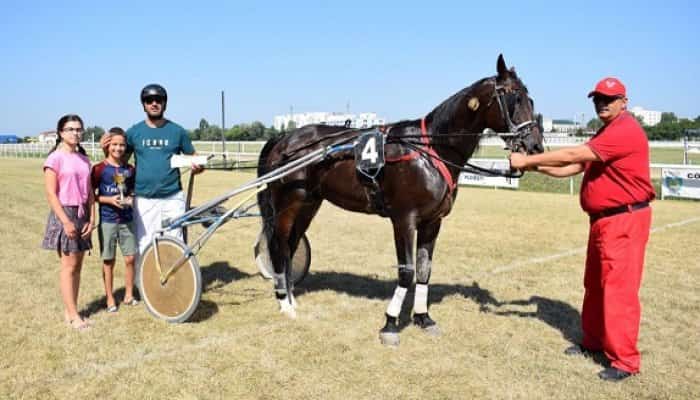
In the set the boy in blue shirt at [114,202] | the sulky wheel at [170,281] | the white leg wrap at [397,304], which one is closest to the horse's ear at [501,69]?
the white leg wrap at [397,304]

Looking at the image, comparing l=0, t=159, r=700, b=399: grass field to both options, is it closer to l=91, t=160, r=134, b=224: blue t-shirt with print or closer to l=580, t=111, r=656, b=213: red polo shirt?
l=91, t=160, r=134, b=224: blue t-shirt with print

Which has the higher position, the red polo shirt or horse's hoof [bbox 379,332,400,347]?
the red polo shirt

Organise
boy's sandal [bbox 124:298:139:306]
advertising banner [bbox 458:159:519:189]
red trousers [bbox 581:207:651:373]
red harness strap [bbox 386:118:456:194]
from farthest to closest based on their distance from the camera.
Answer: advertising banner [bbox 458:159:519:189] < boy's sandal [bbox 124:298:139:306] < red harness strap [bbox 386:118:456:194] < red trousers [bbox 581:207:651:373]

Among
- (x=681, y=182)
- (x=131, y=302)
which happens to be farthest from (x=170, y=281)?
(x=681, y=182)

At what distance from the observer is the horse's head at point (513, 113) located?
4371 mm

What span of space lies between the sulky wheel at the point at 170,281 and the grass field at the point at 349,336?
170mm

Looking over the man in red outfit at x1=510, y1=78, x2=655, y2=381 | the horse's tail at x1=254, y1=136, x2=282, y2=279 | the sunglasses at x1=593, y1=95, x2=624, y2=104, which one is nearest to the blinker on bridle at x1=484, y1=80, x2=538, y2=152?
the man in red outfit at x1=510, y1=78, x2=655, y2=381

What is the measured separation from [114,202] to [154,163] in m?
0.59

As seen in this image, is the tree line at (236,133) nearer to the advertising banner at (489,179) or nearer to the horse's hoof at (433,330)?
the advertising banner at (489,179)

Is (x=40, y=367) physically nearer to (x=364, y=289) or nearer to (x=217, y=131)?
(x=364, y=289)

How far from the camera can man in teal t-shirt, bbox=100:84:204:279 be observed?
5.50m

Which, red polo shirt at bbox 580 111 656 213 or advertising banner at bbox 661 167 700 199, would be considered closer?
→ red polo shirt at bbox 580 111 656 213

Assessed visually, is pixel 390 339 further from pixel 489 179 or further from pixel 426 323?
pixel 489 179

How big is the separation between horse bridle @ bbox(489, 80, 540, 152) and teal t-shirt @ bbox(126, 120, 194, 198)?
3.28 meters
